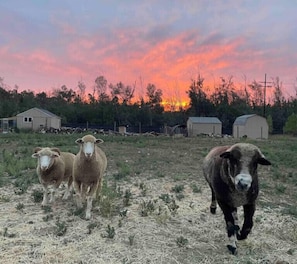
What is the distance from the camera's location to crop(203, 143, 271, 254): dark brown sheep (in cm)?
568

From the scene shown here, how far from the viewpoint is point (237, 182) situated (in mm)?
5523

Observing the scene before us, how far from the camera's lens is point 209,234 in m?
7.18

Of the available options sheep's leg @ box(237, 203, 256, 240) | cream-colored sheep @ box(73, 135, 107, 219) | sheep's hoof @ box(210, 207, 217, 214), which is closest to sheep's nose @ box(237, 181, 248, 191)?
sheep's leg @ box(237, 203, 256, 240)

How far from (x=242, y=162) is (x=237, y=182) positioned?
34 cm

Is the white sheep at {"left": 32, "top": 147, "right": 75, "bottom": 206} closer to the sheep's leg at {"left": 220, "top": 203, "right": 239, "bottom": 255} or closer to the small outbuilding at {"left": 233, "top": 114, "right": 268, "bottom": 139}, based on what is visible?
the sheep's leg at {"left": 220, "top": 203, "right": 239, "bottom": 255}

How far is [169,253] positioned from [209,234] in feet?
4.44

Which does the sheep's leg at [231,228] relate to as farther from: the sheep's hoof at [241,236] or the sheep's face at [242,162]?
the sheep's face at [242,162]

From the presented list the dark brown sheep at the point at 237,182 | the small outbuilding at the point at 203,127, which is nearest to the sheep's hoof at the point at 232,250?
the dark brown sheep at the point at 237,182

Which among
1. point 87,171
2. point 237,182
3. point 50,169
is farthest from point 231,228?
point 50,169

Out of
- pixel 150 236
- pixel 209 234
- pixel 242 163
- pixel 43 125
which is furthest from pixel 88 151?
pixel 43 125

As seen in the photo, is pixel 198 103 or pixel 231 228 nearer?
pixel 231 228

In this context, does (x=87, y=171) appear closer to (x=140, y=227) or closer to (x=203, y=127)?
(x=140, y=227)

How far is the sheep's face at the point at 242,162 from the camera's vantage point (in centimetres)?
552

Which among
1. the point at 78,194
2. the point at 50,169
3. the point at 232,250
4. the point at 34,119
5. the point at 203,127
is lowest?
the point at 232,250
